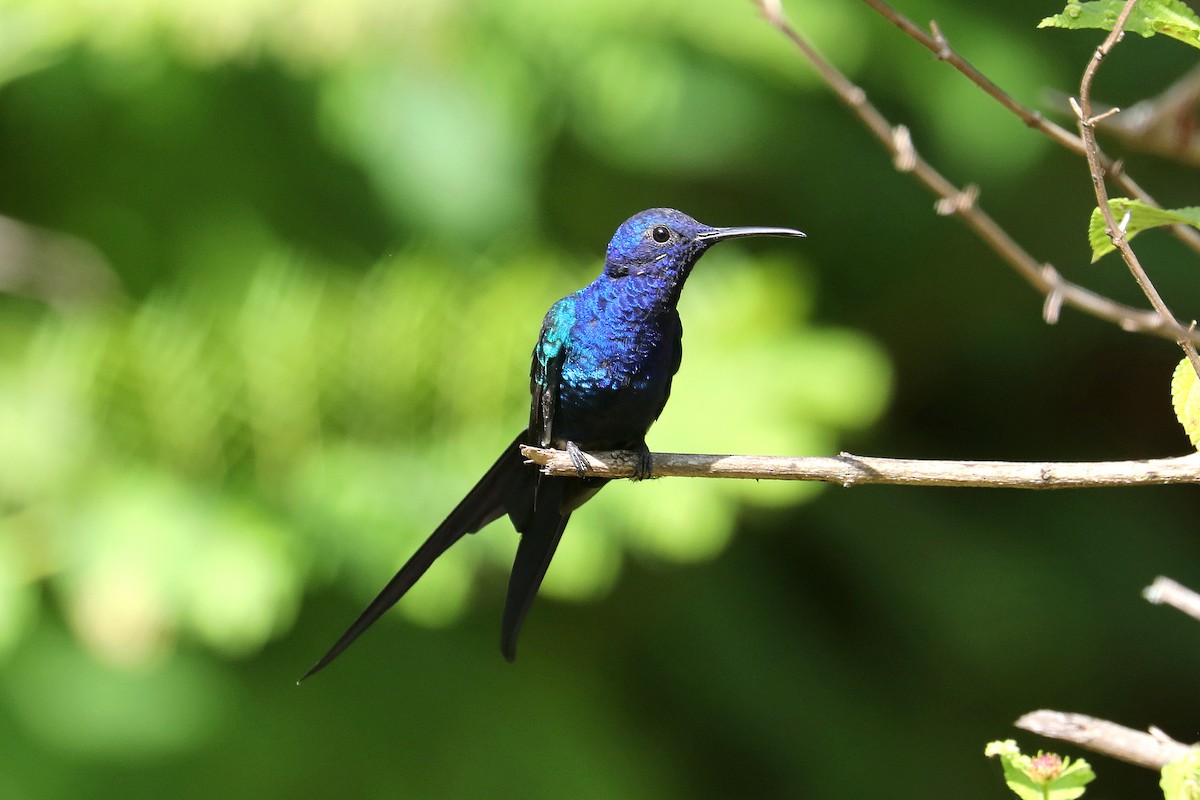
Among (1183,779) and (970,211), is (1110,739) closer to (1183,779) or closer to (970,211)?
(1183,779)

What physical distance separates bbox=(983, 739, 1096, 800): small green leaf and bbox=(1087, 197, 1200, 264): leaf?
0.42 m

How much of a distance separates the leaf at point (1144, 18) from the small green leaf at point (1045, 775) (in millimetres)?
585

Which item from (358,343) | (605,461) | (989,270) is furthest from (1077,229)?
(605,461)

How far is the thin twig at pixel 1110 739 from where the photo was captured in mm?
939

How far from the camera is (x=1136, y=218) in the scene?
3.33 feet

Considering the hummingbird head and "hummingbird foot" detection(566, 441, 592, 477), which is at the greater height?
the hummingbird head

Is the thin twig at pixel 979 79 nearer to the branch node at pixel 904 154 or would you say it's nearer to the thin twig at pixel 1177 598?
the branch node at pixel 904 154

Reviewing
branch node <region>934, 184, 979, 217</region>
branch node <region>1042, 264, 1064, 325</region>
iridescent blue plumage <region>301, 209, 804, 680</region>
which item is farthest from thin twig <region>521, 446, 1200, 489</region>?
iridescent blue plumage <region>301, 209, 804, 680</region>

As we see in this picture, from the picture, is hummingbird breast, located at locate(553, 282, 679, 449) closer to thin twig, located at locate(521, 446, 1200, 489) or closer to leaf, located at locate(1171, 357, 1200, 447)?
thin twig, located at locate(521, 446, 1200, 489)

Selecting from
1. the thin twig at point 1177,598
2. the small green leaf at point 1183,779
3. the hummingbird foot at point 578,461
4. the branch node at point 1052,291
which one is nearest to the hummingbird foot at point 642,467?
the hummingbird foot at point 578,461

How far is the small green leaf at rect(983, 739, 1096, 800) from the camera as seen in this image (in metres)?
0.86

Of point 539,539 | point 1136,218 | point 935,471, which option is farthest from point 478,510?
point 1136,218

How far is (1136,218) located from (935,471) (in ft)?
0.99

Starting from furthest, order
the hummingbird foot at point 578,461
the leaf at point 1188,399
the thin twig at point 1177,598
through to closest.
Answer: the hummingbird foot at point 578,461
the leaf at point 1188,399
the thin twig at point 1177,598
